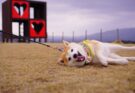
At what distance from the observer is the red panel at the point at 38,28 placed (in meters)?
35.4

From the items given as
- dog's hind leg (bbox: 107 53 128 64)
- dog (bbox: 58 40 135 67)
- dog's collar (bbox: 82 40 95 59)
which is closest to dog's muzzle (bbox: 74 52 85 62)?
dog (bbox: 58 40 135 67)

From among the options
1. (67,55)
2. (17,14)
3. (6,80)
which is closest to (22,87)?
(6,80)

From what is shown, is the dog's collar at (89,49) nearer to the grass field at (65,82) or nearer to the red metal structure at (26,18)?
the grass field at (65,82)

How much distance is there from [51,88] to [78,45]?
2.35m

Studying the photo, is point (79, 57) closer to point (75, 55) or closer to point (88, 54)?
point (75, 55)

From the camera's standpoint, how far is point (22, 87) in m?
4.27

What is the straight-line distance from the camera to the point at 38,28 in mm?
37219

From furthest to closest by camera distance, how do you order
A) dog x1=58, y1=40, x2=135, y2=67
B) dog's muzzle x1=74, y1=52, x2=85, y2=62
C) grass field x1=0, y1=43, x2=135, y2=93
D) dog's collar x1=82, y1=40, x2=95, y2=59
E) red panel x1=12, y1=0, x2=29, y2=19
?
1. red panel x1=12, y1=0, x2=29, y2=19
2. dog's collar x1=82, y1=40, x2=95, y2=59
3. dog x1=58, y1=40, x2=135, y2=67
4. dog's muzzle x1=74, y1=52, x2=85, y2=62
5. grass field x1=0, y1=43, x2=135, y2=93

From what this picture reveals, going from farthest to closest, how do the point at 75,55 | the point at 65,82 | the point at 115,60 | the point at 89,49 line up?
the point at 115,60, the point at 89,49, the point at 75,55, the point at 65,82

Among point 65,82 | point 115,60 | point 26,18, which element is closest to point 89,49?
point 115,60

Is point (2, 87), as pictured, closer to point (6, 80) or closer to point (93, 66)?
point (6, 80)

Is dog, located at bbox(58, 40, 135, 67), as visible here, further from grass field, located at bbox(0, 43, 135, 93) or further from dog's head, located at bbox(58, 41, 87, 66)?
grass field, located at bbox(0, 43, 135, 93)

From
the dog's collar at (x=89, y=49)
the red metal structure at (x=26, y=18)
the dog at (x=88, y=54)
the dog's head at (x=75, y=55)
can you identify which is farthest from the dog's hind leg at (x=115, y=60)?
the red metal structure at (x=26, y=18)

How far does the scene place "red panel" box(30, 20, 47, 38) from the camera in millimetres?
35369
